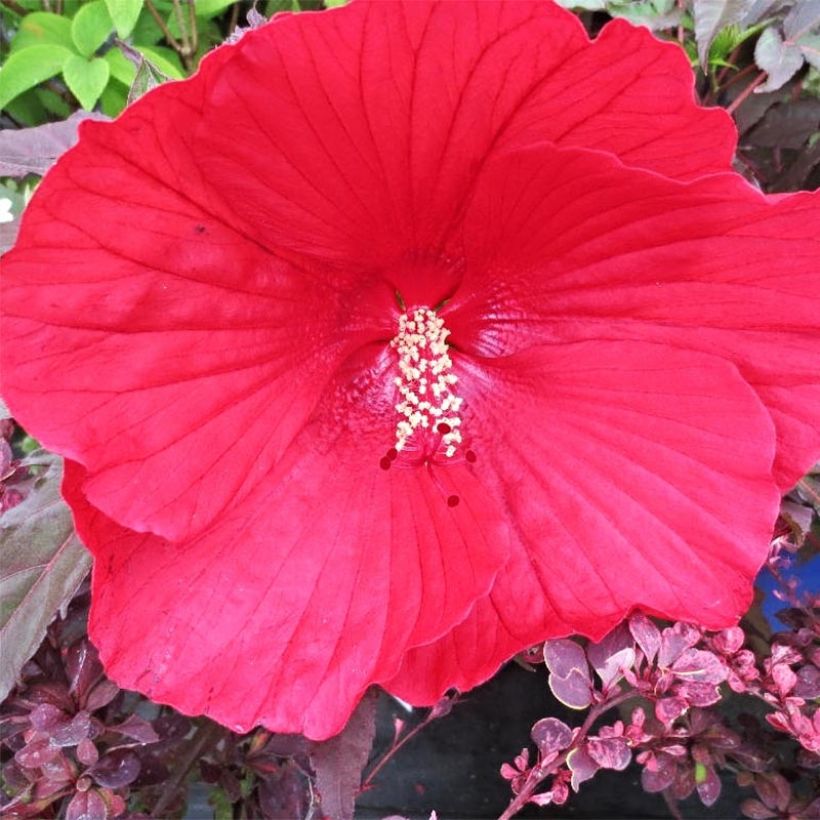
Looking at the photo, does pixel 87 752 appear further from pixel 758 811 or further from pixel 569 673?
pixel 758 811

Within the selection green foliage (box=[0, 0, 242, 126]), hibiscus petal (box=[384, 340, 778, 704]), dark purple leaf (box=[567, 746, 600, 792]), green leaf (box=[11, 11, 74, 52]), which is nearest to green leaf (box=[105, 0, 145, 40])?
green foliage (box=[0, 0, 242, 126])

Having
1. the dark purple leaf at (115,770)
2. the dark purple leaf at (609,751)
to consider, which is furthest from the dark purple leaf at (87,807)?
the dark purple leaf at (609,751)

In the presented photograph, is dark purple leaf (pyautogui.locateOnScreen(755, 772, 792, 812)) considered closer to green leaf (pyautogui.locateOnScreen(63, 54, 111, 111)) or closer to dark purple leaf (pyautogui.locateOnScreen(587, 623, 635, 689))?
dark purple leaf (pyautogui.locateOnScreen(587, 623, 635, 689))

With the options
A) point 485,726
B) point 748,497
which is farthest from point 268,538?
point 485,726

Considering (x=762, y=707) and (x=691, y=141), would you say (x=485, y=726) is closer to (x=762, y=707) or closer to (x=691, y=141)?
(x=762, y=707)

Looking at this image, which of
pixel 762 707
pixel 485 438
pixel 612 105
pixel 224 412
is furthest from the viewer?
pixel 762 707

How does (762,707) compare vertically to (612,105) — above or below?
below
